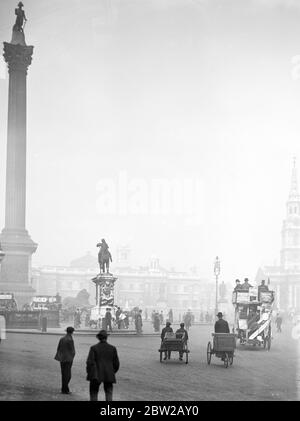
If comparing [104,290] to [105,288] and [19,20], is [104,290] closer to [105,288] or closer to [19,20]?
[105,288]

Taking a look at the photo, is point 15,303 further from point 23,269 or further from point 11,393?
point 11,393

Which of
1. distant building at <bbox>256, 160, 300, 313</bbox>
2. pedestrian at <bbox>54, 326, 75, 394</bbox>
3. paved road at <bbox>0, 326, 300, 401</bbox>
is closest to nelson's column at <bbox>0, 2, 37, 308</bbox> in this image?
paved road at <bbox>0, 326, 300, 401</bbox>

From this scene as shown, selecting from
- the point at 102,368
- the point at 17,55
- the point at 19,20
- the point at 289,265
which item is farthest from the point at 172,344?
the point at 289,265

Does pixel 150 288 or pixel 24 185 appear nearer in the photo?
pixel 24 185

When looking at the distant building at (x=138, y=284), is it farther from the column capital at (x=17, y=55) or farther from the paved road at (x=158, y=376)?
the paved road at (x=158, y=376)

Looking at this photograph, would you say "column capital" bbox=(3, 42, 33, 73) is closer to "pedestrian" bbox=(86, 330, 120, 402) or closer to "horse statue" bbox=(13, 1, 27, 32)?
"horse statue" bbox=(13, 1, 27, 32)

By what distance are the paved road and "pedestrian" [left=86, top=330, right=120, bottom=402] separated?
5.08ft

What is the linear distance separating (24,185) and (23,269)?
230 inches

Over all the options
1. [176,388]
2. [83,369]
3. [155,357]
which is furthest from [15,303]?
[176,388]

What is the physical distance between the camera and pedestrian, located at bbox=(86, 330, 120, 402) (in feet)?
40.3

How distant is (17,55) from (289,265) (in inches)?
Answer: 4342

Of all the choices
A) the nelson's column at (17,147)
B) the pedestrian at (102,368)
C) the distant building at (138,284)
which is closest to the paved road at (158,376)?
the pedestrian at (102,368)

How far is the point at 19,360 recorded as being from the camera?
19.5m

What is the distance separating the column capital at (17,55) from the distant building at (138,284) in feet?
299
